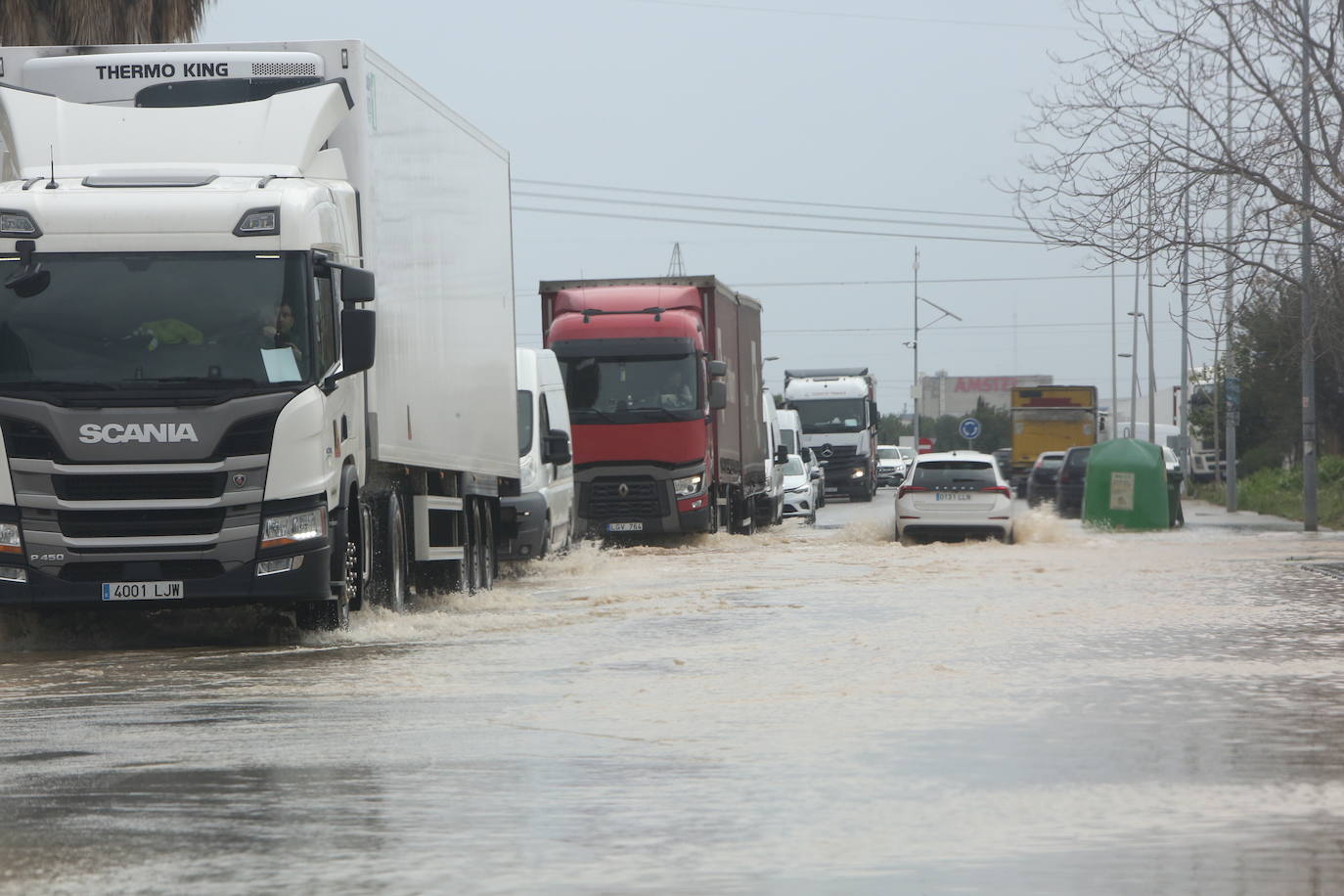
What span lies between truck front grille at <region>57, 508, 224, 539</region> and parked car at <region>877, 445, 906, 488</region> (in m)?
60.8

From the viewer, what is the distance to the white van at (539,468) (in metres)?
22.6

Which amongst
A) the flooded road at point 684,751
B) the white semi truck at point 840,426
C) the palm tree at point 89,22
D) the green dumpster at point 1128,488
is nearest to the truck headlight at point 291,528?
the flooded road at point 684,751

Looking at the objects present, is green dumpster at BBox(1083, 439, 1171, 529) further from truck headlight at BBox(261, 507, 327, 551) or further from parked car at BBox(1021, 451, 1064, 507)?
truck headlight at BBox(261, 507, 327, 551)

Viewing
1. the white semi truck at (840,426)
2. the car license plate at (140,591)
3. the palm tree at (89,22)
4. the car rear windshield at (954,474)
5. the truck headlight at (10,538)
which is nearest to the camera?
the truck headlight at (10,538)

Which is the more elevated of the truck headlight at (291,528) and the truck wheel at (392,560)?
the truck headlight at (291,528)

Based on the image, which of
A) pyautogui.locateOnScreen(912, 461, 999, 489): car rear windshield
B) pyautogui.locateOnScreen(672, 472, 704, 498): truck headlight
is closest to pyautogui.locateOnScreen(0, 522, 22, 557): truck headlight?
pyautogui.locateOnScreen(672, 472, 704, 498): truck headlight

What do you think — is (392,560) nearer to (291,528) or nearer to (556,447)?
Result: (291,528)

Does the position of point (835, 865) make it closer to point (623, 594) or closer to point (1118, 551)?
point (623, 594)

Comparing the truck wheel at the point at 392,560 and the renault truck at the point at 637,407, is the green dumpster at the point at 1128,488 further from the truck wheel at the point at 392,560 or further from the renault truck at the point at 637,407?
the truck wheel at the point at 392,560

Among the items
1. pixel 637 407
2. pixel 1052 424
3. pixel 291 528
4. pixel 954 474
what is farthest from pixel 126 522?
pixel 1052 424

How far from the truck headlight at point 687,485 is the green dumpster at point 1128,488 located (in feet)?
30.7

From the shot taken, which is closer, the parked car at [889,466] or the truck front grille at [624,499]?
the truck front grille at [624,499]

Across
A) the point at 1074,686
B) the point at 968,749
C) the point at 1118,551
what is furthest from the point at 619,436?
the point at 968,749

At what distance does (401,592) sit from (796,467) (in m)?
29.8
